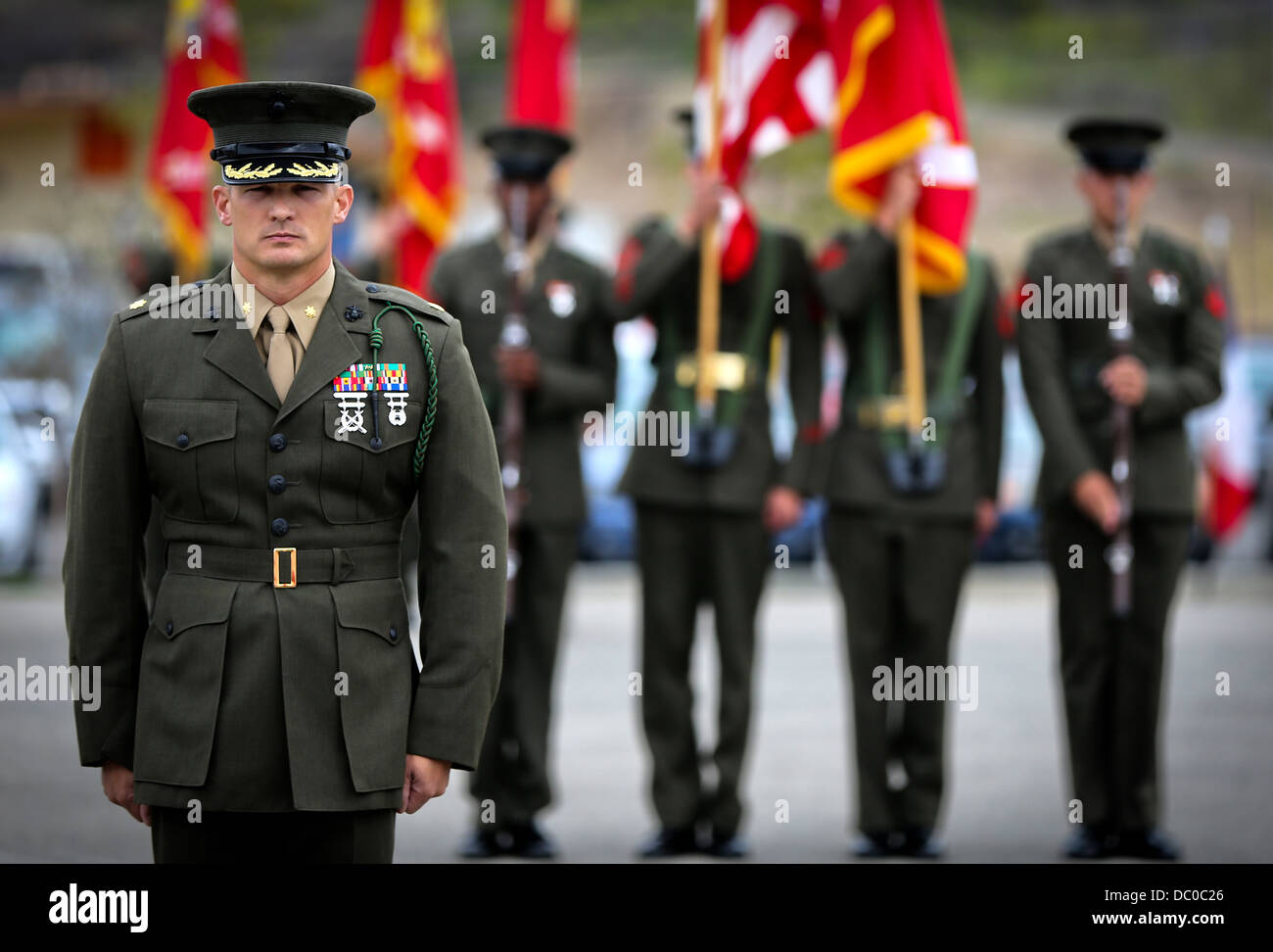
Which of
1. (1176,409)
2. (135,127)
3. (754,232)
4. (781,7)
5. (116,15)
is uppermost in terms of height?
(116,15)

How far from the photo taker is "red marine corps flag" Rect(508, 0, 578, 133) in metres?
7.82

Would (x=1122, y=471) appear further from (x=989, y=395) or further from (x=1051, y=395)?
(x=989, y=395)

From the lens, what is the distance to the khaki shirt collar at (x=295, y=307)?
3678mm

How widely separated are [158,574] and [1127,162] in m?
4.01

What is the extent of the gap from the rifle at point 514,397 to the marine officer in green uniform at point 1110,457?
68.9 inches

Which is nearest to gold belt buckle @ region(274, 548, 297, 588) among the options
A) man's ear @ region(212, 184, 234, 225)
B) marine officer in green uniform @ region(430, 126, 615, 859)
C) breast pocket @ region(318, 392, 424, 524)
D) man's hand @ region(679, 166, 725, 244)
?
breast pocket @ region(318, 392, 424, 524)

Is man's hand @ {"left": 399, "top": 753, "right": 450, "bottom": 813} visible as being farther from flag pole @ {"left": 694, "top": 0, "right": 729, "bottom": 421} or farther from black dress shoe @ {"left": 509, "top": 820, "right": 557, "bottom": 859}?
flag pole @ {"left": 694, "top": 0, "right": 729, "bottom": 421}

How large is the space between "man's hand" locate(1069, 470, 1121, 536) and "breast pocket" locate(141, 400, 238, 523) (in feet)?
11.8

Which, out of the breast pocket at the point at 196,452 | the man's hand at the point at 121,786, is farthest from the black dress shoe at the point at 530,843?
the breast pocket at the point at 196,452

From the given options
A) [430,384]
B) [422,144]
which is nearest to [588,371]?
[422,144]

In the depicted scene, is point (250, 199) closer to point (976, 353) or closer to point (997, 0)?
point (976, 353)
